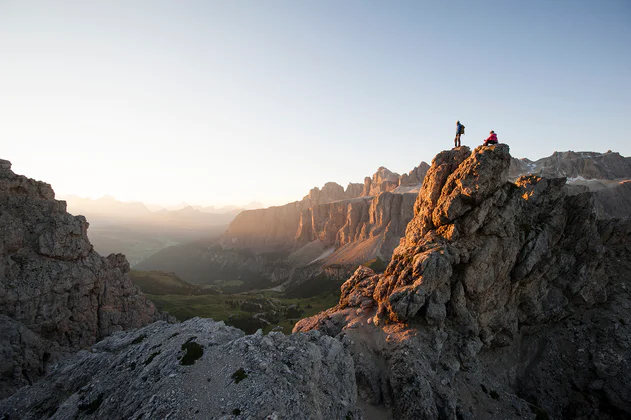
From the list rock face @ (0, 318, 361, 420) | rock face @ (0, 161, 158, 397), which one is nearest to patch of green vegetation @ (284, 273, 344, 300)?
rock face @ (0, 161, 158, 397)

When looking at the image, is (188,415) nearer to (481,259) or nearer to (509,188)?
(481,259)

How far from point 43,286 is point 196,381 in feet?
142

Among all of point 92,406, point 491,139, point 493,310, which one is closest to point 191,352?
point 92,406

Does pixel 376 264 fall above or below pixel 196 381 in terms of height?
below

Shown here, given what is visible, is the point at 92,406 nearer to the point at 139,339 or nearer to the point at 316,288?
the point at 139,339

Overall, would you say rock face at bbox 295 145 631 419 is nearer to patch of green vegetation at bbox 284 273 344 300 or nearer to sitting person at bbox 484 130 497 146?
sitting person at bbox 484 130 497 146

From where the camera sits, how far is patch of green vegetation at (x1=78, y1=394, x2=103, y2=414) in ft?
86.4

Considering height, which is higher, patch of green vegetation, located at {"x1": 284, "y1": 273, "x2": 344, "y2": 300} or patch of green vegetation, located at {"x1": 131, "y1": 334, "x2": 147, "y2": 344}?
patch of green vegetation, located at {"x1": 131, "y1": 334, "x2": 147, "y2": 344}

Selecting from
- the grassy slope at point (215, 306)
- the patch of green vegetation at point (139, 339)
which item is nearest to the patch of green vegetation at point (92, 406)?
the patch of green vegetation at point (139, 339)

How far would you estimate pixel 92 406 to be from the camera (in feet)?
87.6

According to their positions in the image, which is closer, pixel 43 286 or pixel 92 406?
pixel 92 406

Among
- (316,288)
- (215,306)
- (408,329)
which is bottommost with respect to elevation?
(316,288)

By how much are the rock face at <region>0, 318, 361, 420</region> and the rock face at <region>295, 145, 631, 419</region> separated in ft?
39.9

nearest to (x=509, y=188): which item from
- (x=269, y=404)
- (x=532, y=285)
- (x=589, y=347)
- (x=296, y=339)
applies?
(x=532, y=285)
